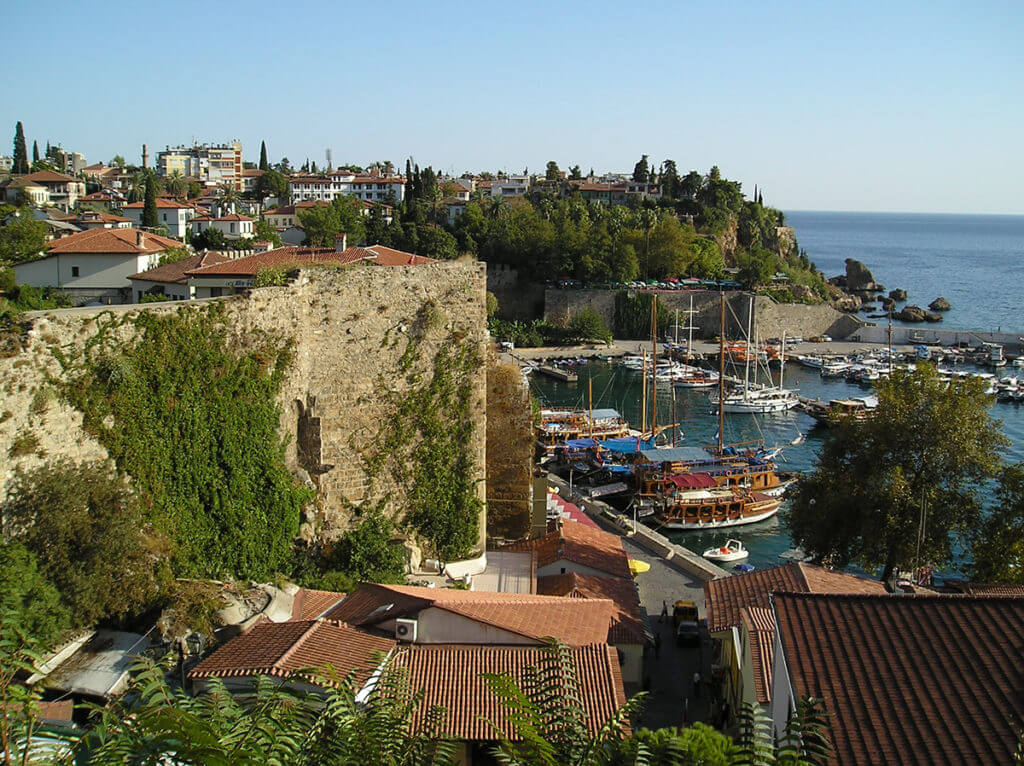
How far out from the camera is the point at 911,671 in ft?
22.5

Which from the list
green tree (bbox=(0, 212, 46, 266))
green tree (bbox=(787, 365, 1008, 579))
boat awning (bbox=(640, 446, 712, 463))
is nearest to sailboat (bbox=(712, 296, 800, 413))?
boat awning (bbox=(640, 446, 712, 463))

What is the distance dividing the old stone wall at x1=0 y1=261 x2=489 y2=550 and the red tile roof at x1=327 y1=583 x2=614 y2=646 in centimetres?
230

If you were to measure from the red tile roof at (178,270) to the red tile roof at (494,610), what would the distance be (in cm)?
1097

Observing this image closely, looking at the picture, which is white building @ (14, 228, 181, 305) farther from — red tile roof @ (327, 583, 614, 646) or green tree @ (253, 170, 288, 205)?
green tree @ (253, 170, 288, 205)

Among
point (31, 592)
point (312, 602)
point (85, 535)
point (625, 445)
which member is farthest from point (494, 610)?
point (625, 445)

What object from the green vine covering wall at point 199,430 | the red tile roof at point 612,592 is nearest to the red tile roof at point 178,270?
the green vine covering wall at point 199,430

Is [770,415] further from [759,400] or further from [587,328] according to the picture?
[587,328]

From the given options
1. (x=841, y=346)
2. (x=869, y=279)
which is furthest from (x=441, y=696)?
(x=869, y=279)

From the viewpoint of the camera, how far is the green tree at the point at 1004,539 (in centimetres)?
1703

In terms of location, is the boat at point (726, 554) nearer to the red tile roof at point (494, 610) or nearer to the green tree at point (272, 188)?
the red tile roof at point (494, 610)

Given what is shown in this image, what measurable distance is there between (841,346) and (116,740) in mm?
69131

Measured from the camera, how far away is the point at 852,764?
6000 millimetres

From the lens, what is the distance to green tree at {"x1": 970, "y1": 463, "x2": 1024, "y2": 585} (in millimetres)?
17031

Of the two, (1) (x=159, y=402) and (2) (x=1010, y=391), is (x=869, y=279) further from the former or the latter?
(1) (x=159, y=402)
